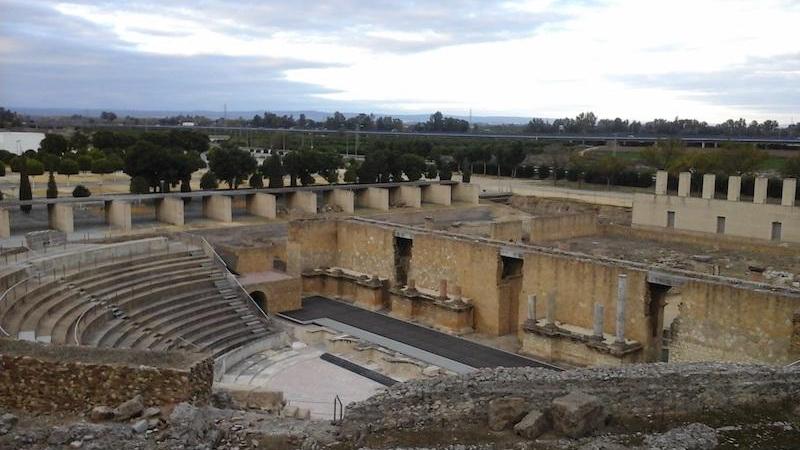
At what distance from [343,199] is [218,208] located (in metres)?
7.73

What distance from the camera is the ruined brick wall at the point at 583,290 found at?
18.3 m

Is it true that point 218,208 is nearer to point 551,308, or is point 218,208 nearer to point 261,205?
point 261,205

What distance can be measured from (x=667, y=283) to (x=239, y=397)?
35.3 ft

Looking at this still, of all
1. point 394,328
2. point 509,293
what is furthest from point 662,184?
point 394,328

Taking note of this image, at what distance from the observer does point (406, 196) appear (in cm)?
4338

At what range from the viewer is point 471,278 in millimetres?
22062

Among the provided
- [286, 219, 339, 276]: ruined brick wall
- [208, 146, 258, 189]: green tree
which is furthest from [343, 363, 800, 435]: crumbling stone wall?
[208, 146, 258, 189]: green tree

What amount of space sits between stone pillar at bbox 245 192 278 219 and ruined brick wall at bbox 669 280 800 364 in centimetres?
2246

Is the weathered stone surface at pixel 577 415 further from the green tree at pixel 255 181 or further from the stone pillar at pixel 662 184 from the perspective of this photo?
the green tree at pixel 255 181

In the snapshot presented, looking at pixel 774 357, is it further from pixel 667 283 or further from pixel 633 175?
pixel 633 175

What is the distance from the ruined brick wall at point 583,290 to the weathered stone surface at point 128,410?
1312 centimetres

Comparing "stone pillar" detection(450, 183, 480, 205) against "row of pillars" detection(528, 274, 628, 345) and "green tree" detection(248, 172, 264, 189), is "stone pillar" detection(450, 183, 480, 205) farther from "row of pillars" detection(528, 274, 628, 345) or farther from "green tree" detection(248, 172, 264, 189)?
"row of pillars" detection(528, 274, 628, 345)

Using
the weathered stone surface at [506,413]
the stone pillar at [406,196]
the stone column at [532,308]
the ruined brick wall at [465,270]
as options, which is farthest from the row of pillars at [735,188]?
the weathered stone surface at [506,413]

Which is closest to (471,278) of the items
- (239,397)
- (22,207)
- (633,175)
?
(239,397)
